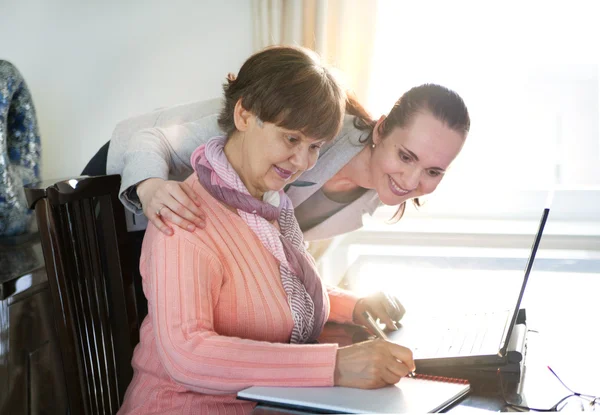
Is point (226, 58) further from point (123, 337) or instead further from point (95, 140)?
point (123, 337)

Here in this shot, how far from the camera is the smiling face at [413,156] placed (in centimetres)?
137

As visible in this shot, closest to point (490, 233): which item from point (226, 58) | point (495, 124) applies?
point (495, 124)

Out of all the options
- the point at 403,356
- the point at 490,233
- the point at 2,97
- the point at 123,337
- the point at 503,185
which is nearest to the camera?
the point at 403,356

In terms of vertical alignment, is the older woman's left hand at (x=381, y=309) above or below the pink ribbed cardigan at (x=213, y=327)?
below

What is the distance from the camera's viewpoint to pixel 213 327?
1029 mm

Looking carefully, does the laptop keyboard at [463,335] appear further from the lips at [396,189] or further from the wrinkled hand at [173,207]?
the wrinkled hand at [173,207]

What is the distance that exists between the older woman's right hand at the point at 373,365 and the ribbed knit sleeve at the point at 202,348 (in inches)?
0.7

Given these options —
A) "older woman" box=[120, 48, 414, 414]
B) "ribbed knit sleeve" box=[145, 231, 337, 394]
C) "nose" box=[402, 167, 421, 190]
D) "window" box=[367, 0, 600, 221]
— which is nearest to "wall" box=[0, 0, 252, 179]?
"window" box=[367, 0, 600, 221]

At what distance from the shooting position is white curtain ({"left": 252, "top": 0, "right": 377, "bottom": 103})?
2.30 m

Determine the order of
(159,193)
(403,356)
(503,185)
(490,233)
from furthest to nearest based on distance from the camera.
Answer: (503,185) < (490,233) < (159,193) < (403,356)

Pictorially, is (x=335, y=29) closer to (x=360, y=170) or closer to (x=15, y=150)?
(x=360, y=170)

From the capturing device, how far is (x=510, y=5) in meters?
2.26

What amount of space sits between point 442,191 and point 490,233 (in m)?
0.22

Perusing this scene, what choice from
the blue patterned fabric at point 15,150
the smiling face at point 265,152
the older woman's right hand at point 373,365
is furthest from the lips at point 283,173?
the blue patterned fabric at point 15,150
